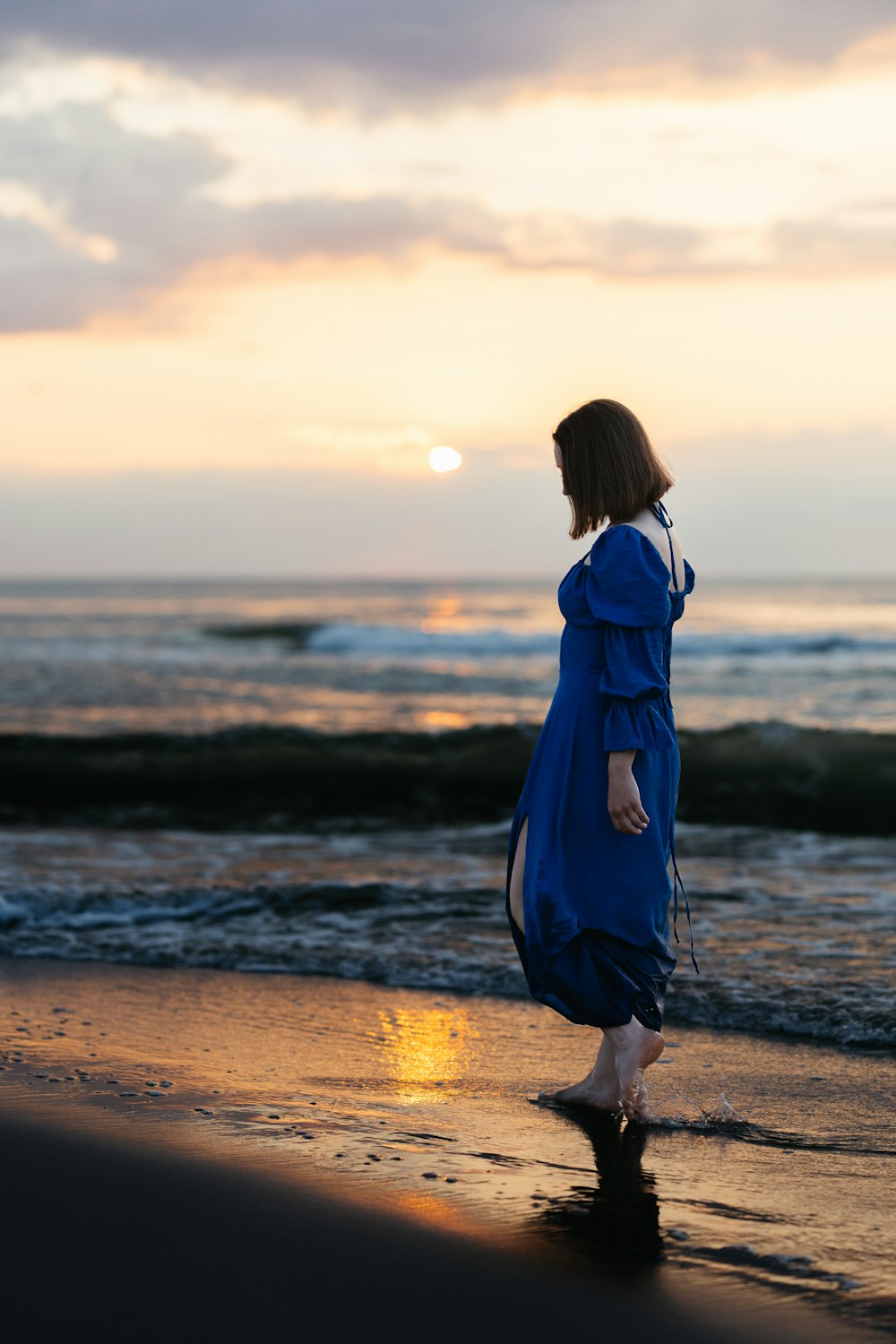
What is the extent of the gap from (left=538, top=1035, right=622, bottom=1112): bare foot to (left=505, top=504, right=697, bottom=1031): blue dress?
17 cm

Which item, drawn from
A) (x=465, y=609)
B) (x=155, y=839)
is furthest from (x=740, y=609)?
(x=155, y=839)

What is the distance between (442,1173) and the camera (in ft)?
9.86

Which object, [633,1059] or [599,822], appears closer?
[599,822]

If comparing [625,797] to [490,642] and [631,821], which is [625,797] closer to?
[631,821]

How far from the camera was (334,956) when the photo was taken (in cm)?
558

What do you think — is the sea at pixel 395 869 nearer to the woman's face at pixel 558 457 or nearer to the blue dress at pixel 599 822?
the blue dress at pixel 599 822

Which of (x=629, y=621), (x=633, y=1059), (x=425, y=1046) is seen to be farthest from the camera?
(x=425, y=1046)

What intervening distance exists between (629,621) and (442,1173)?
139cm

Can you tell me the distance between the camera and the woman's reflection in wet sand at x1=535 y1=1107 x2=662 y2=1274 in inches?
102

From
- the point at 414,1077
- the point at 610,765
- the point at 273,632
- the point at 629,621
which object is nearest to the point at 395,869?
the point at 414,1077

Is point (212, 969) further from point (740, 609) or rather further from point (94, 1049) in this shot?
point (740, 609)

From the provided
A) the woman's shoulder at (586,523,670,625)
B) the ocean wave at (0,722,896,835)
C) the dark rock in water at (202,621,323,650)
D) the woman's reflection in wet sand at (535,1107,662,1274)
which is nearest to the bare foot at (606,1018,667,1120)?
the woman's reflection in wet sand at (535,1107,662,1274)

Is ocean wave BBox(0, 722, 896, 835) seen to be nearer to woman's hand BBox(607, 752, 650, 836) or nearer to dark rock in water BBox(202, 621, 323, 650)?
woman's hand BBox(607, 752, 650, 836)

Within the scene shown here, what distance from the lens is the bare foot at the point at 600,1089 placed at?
139 inches
